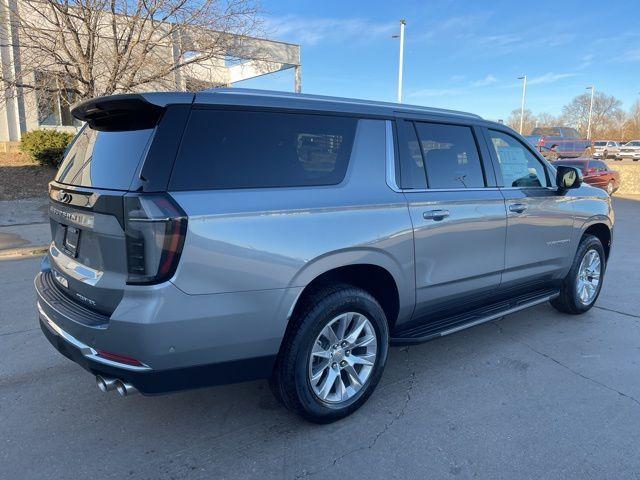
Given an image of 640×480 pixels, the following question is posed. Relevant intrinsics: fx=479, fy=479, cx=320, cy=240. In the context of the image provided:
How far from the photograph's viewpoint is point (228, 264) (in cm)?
238

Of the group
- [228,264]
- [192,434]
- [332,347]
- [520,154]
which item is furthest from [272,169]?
[520,154]

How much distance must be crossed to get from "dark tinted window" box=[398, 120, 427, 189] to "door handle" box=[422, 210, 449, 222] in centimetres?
20

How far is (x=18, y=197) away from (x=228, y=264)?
12.4 metres

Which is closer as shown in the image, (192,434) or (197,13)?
(192,434)

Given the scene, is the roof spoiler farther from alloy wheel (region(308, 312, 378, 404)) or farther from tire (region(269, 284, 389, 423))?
alloy wheel (region(308, 312, 378, 404))

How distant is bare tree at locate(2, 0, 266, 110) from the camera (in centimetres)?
1090

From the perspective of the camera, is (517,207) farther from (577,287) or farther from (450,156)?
(577,287)

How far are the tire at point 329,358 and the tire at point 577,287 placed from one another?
2599 millimetres

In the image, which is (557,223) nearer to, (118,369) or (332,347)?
(332,347)

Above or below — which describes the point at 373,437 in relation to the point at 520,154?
below

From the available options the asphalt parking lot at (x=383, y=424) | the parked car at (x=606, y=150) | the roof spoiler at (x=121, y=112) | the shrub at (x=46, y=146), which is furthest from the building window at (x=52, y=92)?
the parked car at (x=606, y=150)

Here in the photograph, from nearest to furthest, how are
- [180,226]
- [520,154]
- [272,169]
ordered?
[180,226] → [272,169] → [520,154]

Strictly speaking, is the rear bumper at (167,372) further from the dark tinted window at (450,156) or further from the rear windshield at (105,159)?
the dark tinted window at (450,156)

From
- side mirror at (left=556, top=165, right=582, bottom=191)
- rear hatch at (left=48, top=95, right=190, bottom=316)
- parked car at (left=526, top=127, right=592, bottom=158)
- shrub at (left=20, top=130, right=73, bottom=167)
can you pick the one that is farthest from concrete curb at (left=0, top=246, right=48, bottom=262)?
parked car at (left=526, top=127, right=592, bottom=158)
